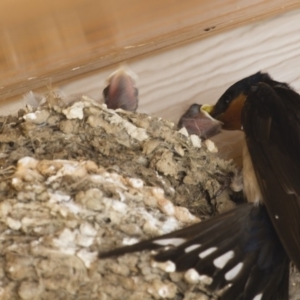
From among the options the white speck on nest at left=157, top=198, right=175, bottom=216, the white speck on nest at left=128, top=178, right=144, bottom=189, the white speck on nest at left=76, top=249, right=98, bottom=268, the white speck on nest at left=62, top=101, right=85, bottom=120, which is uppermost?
the white speck on nest at left=62, top=101, right=85, bottom=120

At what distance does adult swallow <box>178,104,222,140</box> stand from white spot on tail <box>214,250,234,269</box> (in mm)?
651

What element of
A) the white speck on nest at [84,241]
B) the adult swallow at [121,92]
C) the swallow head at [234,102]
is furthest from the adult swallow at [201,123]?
the white speck on nest at [84,241]

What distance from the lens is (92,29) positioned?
2008 millimetres

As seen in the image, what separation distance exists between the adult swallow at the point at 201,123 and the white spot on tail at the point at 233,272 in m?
0.67

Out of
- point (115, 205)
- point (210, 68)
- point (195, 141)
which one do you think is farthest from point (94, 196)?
point (210, 68)

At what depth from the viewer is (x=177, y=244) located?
61.9 inches

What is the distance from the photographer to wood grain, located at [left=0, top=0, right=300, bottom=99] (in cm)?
187

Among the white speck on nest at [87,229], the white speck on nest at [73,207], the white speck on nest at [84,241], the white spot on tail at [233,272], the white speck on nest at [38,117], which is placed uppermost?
the white speck on nest at [38,117]

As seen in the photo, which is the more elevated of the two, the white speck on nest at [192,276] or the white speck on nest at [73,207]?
the white speck on nest at [73,207]

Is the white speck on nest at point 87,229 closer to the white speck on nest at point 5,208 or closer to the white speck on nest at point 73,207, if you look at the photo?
the white speck on nest at point 73,207

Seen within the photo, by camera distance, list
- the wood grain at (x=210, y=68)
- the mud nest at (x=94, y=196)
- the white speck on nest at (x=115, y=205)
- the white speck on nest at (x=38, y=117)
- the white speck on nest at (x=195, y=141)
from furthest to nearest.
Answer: the wood grain at (x=210, y=68), the white speck on nest at (x=195, y=141), the white speck on nest at (x=38, y=117), the white speck on nest at (x=115, y=205), the mud nest at (x=94, y=196)

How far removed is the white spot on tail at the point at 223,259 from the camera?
62.7 inches

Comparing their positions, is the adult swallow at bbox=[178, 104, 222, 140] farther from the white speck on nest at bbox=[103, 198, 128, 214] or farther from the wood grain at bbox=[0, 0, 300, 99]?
the white speck on nest at bbox=[103, 198, 128, 214]

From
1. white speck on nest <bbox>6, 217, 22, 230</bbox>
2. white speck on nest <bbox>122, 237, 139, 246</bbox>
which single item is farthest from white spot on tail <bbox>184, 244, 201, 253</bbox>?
white speck on nest <bbox>6, 217, 22, 230</bbox>
